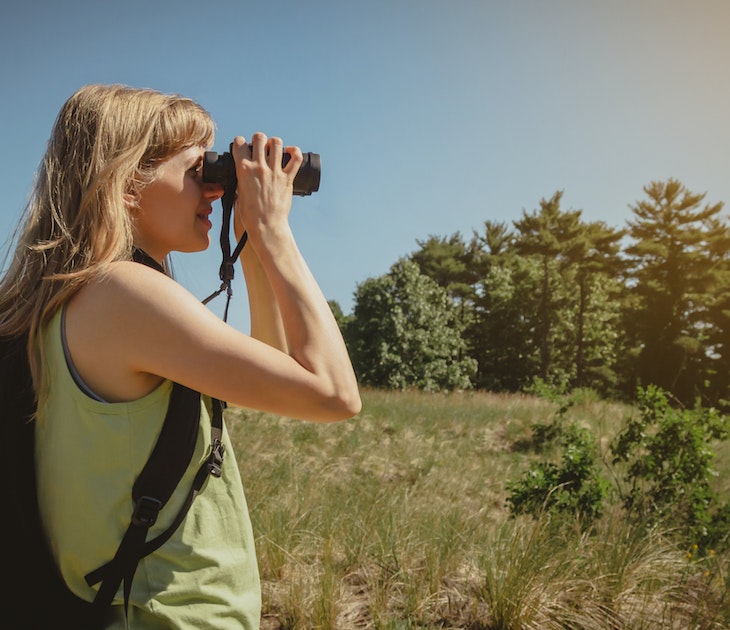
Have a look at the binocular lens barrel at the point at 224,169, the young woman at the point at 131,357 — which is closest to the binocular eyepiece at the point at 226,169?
the binocular lens barrel at the point at 224,169

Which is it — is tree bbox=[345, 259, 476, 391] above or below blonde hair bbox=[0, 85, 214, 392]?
above

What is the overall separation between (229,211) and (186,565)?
80 centimetres

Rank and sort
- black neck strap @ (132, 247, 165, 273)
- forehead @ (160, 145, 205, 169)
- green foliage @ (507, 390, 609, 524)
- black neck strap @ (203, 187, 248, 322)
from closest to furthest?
1. black neck strap @ (132, 247, 165, 273)
2. forehead @ (160, 145, 205, 169)
3. black neck strap @ (203, 187, 248, 322)
4. green foliage @ (507, 390, 609, 524)

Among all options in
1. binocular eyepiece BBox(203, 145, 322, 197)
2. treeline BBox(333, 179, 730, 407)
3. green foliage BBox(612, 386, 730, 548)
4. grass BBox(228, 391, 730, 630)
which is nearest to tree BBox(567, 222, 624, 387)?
treeline BBox(333, 179, 730, 407)

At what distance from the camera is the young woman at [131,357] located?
1058 millimetres

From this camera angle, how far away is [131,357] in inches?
41.5

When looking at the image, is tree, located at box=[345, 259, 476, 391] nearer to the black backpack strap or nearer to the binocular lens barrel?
the binocular lens barrel

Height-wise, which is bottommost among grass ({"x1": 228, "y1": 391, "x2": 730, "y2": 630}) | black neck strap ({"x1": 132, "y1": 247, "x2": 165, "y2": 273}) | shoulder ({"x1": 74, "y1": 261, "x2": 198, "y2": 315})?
grass ({"x1": 228, "y1": 391, "x2": 730, "y2": 630})

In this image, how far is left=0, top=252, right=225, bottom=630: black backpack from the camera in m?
1.05

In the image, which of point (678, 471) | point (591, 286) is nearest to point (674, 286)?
point (591, 286)

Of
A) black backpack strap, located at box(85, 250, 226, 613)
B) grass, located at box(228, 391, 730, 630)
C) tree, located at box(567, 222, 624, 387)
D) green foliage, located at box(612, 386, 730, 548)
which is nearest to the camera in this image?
black backpack strap, located at box(85, 250, 226, 613)

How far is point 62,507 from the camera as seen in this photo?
1.09 metres

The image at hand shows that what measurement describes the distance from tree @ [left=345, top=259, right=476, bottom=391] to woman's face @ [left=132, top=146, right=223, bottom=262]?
2567 cm

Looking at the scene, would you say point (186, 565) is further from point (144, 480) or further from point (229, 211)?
point (229, 211)
